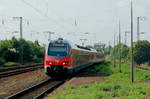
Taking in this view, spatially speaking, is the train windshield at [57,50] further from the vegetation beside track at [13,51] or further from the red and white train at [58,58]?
the vegetation beside track at [13,51]

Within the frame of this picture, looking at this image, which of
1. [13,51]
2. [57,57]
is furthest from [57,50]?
[13,51]

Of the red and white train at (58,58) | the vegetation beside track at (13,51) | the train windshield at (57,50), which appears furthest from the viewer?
the vegetation beside track at (13,51)

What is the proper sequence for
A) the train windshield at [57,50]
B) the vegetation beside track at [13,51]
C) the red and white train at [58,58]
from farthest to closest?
the vegetation beside track at [13,51], the train windshield at [57,50], the red and white train at [58,58]

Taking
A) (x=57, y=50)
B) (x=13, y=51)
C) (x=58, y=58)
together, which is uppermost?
(x=57, y=50)

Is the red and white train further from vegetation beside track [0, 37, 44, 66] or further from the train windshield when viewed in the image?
vegetation beside track [0, 37, 44, 66]

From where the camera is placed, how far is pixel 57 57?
22141 millimetres

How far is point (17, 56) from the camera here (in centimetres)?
5547

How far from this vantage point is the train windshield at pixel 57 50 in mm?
22328

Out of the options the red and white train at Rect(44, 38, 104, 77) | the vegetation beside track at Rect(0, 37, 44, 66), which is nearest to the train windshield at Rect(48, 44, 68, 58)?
the red and white train at Rect(44, 38, 104, 77)

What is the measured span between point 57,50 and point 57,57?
0.68 m

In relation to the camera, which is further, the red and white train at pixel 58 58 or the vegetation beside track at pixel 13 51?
the vegetation beside track at pixel 13 51

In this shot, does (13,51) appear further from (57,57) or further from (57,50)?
(57,57)

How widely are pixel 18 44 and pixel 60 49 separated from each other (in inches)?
1405

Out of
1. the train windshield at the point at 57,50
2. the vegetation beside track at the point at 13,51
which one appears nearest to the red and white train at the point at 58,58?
the train windshield at the point at 57,50
